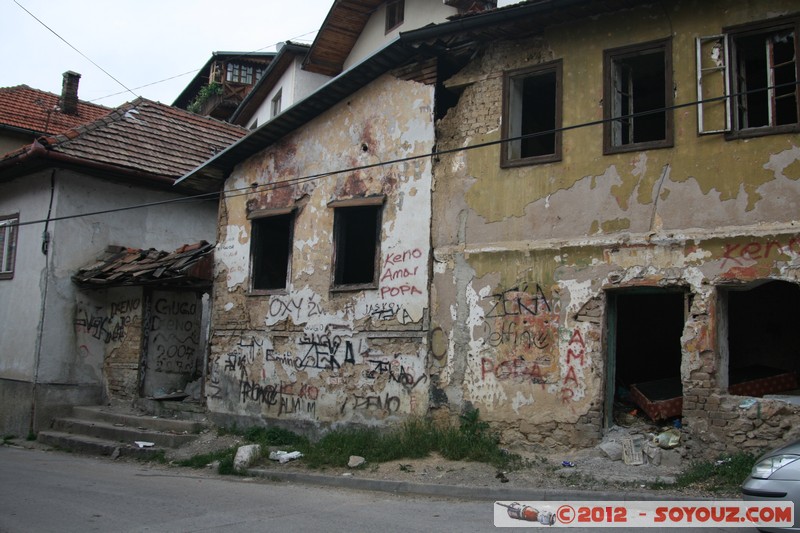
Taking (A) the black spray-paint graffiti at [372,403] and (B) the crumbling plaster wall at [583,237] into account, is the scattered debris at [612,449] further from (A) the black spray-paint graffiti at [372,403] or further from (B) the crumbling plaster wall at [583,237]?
(A) the black spray-paint graffiti at [372,403]

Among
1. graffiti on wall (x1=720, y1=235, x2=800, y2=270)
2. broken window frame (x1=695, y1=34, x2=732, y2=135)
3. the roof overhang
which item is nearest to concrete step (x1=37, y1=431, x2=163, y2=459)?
the roof overhang

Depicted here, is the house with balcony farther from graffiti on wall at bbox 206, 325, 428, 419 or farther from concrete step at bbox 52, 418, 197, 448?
graffiti on wall at bbox 206, 325, 428, 419

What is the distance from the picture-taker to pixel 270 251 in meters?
14.1

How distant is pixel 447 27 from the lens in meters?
10.5

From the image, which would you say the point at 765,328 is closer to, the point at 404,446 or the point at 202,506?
the point at 404,446

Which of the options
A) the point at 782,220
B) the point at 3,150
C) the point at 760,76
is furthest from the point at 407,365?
the point at 3,150

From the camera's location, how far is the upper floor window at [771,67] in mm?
8617

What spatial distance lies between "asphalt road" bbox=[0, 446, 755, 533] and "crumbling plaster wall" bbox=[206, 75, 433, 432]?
2.06 metres

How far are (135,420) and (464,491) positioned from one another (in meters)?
7.77

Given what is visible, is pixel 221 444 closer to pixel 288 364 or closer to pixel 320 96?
pixel 288 364

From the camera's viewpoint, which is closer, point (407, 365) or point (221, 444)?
point (407, 365)

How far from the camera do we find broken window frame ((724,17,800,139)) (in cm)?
853

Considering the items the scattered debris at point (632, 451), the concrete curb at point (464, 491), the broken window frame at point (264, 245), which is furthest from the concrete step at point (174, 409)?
the scattered debris at point (632, 451)

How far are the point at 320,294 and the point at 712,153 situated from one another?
21.6 ft
